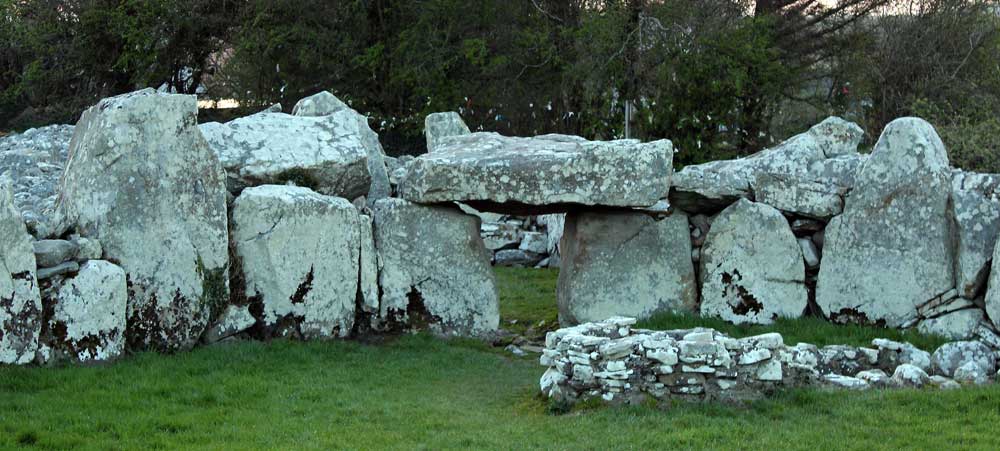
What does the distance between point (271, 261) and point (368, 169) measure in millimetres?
1868

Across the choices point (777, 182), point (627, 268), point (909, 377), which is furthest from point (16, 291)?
point (777, 182)

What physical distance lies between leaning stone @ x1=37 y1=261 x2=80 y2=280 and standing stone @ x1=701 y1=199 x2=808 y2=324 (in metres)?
6.97

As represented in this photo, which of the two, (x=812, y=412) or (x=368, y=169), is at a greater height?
(x=368, y=169)

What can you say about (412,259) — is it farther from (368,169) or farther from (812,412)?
(812,412)

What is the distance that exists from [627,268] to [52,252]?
20.9 feet

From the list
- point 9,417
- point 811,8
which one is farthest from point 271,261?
point 811,8

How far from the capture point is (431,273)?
14031 millimetres

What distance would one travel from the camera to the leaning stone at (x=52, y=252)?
11.4m

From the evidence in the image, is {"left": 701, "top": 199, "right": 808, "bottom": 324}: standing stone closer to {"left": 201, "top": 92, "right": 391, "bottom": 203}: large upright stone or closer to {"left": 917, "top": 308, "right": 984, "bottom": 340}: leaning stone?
{"left": 917, "top": 308, "right": 984, "bottom": 340}: leaning stone

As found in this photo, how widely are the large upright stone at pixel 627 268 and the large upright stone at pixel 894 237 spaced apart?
1.66 metres

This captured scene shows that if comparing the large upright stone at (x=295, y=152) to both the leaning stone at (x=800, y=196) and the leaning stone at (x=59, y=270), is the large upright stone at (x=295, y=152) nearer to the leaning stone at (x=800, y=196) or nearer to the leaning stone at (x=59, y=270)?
the leaning stone at (x=59, y=270)

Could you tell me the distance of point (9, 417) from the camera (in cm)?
978

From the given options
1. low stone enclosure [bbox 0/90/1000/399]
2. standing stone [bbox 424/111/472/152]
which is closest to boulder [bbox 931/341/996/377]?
low stone enclosure [bbox 0/90/1000/399]

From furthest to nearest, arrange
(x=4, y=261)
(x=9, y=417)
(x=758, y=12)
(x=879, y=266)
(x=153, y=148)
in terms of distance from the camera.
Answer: (x=758, y=12) → (x=879, y=266) → (x=153, y=148) → (x=4, y=261) → (x=9, y=417)
